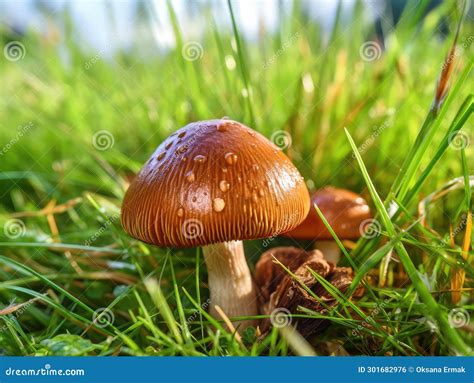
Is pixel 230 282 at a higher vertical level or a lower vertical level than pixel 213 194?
lower

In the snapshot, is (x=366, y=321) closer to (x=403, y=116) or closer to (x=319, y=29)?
(x=403, y=116)

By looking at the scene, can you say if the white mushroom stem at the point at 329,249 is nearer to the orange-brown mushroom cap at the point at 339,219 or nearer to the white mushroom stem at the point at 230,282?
the orange-brown mushroom cap at the point at 339,219

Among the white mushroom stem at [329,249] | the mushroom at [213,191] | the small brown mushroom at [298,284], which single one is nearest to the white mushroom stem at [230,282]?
the small brown mushroom at [298,284]

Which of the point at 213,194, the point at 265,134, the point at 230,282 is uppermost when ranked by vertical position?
the point at 213,194

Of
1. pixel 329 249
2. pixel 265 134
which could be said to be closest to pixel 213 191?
pixel 329 249

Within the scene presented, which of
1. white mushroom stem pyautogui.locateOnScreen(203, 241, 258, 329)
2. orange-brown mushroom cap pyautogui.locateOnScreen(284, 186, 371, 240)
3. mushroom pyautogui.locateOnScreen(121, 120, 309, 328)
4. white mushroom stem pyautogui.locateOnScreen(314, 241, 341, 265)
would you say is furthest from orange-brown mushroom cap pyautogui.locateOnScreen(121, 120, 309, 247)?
white mushroom stem pyautogui.locateOnScreen(314, 241, 341, 265)

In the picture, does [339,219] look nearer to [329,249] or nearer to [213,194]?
[329,249]
